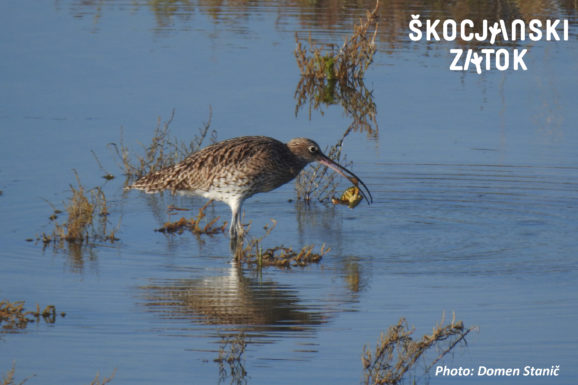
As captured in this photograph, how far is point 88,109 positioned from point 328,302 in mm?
8536

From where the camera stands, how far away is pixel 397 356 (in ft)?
27.4

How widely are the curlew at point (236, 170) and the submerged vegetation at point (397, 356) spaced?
375 cm

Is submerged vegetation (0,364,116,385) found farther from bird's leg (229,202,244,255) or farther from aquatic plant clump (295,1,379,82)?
aquatic plant clump (295,1,379,82)

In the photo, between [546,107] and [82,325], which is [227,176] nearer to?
[82,325]

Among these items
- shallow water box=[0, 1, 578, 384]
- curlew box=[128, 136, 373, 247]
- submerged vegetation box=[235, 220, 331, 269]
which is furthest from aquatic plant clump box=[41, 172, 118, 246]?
submerged vegetation box=[235, 220, 331, 269]

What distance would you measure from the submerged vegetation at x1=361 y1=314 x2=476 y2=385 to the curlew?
3.75 meters

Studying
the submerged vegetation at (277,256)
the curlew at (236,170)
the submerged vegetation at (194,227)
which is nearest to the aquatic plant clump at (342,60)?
the curlew at (236,170)

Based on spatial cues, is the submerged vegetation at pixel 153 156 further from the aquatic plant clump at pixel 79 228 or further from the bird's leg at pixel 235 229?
the aquatic plant clump at pixel 79 228

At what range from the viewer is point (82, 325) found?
8.91m

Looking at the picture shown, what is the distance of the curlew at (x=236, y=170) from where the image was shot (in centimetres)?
1196

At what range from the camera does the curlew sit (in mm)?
11961

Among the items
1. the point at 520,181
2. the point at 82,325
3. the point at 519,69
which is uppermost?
the point at 519,69

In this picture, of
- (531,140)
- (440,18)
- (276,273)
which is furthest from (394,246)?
(440,18)

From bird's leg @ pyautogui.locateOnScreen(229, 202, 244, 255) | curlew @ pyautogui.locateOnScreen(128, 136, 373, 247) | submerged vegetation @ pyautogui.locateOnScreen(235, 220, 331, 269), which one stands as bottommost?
submerged vegetation @ pyautogui.locateOnScreen(235, 220, 331, 269)
